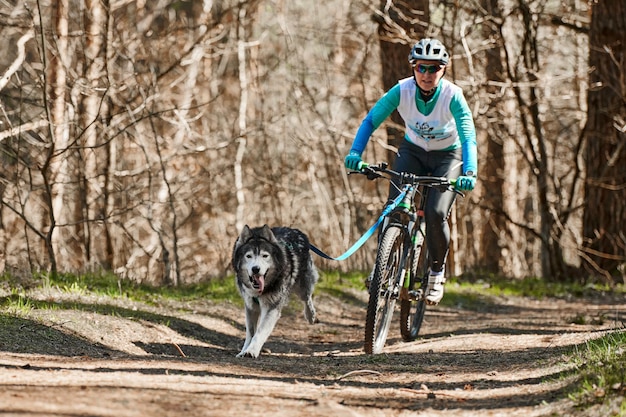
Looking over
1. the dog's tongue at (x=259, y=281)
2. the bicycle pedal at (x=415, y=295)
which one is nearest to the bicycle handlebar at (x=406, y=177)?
the bicycle pedal at (x=415, y=295)

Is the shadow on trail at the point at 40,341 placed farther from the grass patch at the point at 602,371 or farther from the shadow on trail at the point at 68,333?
the grass patch at the point at 602,371

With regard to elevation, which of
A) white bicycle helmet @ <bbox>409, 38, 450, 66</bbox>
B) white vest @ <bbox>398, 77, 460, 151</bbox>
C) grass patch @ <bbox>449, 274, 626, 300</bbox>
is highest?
white bicycle helmet @ <bbox>409, 38, 450, 66</bbox>

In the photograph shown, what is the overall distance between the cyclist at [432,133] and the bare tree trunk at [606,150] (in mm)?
6645

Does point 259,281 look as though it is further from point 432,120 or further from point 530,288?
point 530,288

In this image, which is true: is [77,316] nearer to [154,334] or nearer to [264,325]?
[154,334]

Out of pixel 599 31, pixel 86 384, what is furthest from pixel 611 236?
pixel 86 384

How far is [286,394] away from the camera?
15.2 feet

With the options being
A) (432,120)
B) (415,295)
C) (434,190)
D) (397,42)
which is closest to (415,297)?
(415,295)

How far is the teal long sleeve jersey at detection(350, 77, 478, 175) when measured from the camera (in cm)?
707

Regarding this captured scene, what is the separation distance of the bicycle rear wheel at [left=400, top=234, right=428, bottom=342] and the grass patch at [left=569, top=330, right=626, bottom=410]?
70.9 inches

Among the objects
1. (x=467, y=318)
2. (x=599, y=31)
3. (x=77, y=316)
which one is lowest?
(x=467, y=318)

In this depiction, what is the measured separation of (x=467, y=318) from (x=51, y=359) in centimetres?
574

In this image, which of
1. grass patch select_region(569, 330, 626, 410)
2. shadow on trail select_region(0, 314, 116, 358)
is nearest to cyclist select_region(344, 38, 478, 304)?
grass patch select_region(569, 330, 626, 410)

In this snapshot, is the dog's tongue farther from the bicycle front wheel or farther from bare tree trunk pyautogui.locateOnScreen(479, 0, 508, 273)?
bare tree trunk pyautogui.locateOnScreen(479, 0, 508, 273)
